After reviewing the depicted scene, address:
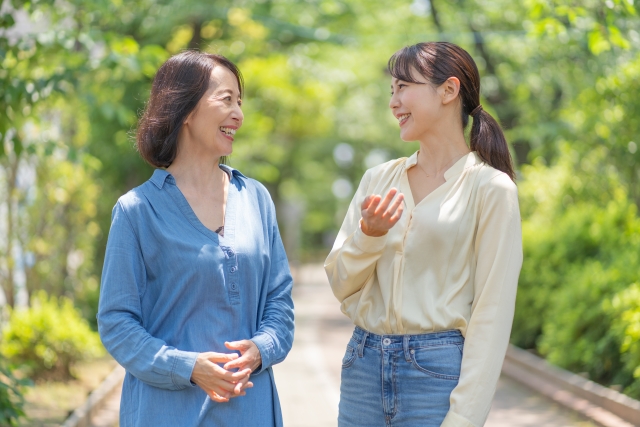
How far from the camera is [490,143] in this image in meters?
3.00

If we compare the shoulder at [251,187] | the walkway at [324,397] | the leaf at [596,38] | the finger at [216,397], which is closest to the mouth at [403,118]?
the shoulder at [251,187]

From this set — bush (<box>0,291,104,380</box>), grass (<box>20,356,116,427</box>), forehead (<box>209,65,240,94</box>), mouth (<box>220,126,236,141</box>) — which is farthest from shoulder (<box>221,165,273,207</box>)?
bush (<box>0,291,104,380</box>)

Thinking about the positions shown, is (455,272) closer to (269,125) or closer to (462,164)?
(462,164)

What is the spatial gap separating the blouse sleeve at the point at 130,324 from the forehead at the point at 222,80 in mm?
527

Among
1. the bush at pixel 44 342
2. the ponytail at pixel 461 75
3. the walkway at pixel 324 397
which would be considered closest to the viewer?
the ponytail at pixel 461 75

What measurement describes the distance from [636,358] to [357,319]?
4890 mm

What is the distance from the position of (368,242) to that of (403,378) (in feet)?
1.51

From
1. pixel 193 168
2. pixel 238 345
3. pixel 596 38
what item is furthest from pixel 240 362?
pixel 596 38

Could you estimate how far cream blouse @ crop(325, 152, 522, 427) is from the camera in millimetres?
2758

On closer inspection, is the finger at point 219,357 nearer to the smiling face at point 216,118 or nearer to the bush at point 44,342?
the smiling face at point 216,118

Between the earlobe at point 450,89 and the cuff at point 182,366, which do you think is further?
the earlobe at point 450,89

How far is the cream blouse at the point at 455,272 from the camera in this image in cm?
276

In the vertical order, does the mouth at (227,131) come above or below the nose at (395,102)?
below

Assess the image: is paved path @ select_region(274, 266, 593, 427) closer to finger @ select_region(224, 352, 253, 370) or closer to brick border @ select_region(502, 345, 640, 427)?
brick border @ select_region(502, 345, 640, 427)
